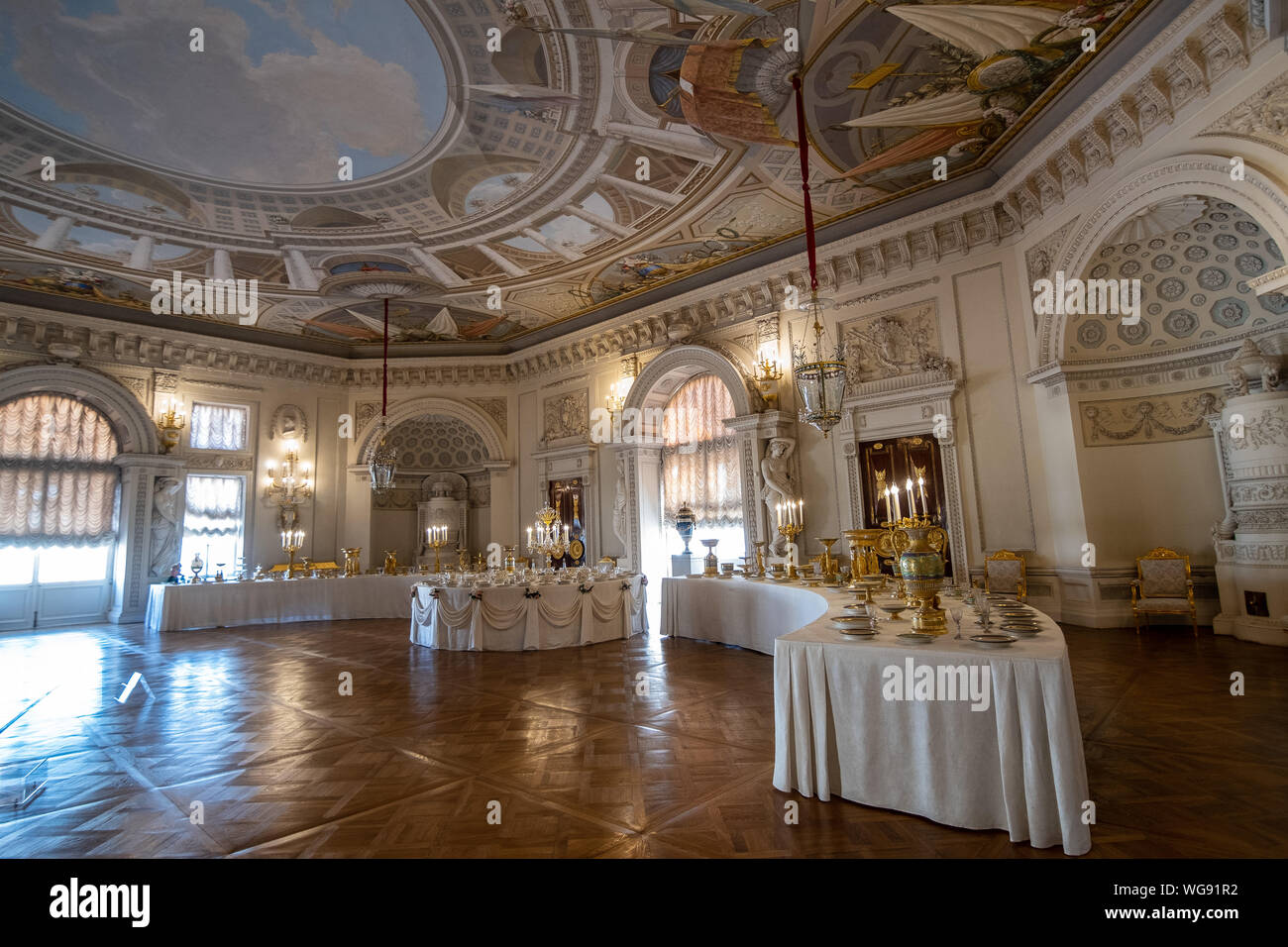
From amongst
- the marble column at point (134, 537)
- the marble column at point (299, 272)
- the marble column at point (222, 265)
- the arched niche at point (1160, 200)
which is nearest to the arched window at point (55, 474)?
the marble column at point (134, 537)

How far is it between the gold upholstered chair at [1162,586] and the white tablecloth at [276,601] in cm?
1064

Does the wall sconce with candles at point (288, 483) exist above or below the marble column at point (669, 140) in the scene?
below

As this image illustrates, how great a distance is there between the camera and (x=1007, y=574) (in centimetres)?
755

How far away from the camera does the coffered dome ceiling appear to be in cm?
556

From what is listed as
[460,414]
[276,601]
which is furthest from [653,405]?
[276,601]

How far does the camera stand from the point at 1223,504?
6910 millimetres

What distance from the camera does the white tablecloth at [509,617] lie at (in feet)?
24.3

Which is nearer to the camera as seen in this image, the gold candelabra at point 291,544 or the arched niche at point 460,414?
the gold candelabra at point 291,544

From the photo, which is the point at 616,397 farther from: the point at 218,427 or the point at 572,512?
the point at 218,427

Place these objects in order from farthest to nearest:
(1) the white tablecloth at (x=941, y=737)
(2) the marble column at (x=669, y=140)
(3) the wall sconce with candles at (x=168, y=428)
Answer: (3) the wall sconce with candles at (x=168, y=428)
(2) the marble column at (x=669, y=140)
(1) the white tablecloth at (x=941, y=737)

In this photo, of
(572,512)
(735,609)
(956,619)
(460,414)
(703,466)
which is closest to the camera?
(956,619)

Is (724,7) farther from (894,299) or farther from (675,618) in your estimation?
(675,618)

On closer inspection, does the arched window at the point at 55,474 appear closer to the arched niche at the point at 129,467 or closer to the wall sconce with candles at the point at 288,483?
the arched niche at the point at 129,467

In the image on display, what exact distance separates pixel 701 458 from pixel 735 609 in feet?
16.1
